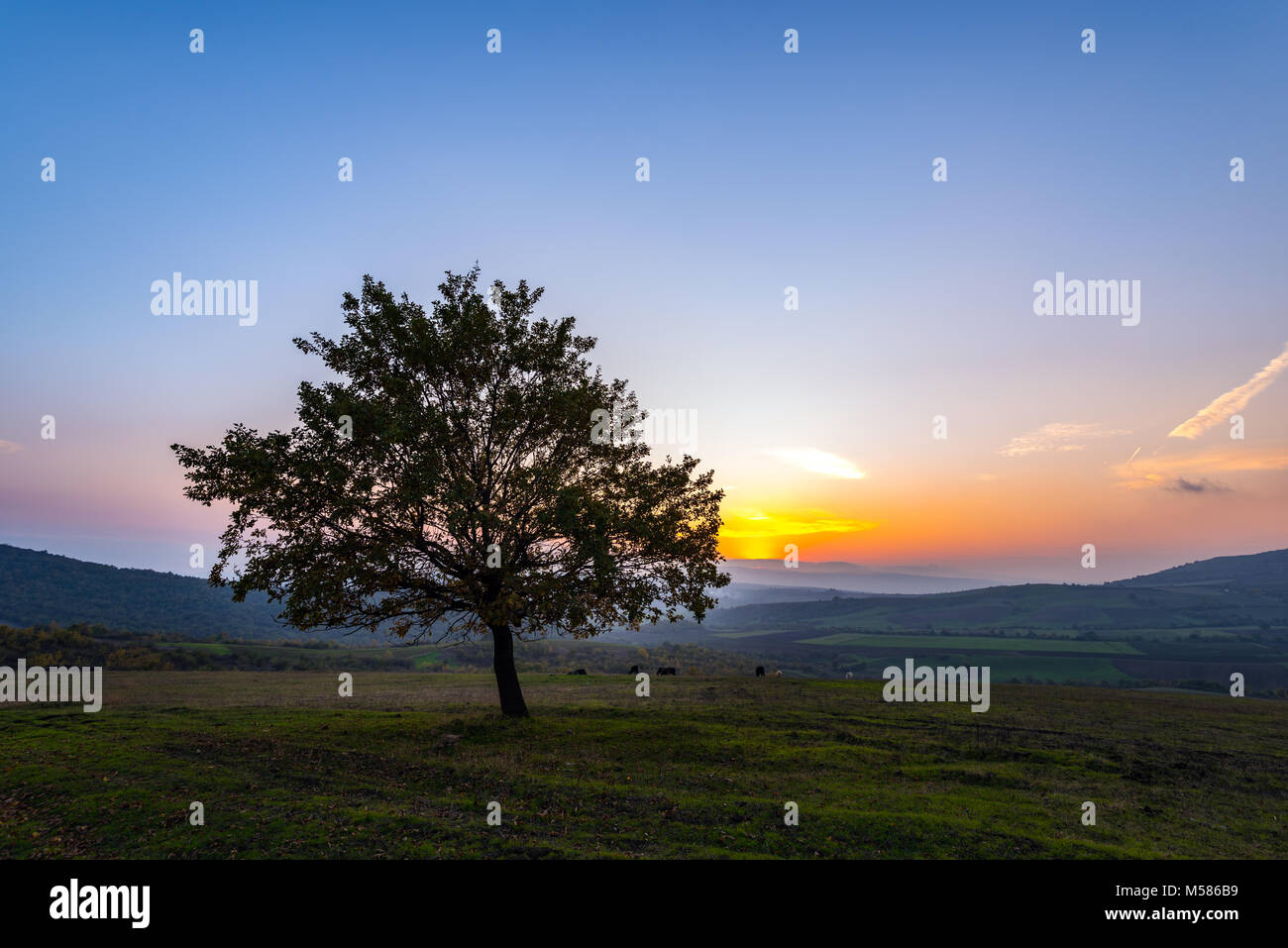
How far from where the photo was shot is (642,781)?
61.6 feet

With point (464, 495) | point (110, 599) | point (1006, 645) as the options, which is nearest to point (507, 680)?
point (464, 495)

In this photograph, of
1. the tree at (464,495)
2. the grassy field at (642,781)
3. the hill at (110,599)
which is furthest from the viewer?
the hill at (110,599)

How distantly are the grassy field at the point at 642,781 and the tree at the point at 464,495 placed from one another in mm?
5283

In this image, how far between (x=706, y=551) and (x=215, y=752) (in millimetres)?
20760

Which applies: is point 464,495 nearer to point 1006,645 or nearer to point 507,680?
point 507,680

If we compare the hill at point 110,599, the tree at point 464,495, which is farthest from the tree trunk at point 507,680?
the hill at point 110,599

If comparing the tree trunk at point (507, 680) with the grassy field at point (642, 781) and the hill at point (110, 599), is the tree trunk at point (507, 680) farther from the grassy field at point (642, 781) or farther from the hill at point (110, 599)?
the hill at point (110, 599)

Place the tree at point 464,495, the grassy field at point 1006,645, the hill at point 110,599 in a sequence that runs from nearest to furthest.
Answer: the tree at point 464,495 → the hill at point 110,599 → the grassy field at point 1006,645

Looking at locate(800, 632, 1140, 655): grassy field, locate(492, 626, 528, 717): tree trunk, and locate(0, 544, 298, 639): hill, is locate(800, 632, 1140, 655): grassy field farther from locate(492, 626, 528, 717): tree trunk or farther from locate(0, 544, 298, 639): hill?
locate(0, 544, 298, 639): hill

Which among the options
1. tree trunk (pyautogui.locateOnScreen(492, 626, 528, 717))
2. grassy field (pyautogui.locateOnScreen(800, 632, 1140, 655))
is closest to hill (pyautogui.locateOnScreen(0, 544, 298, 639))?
tree trunk (pyautogui.locateOnScreen(492, 626, 528, 717))

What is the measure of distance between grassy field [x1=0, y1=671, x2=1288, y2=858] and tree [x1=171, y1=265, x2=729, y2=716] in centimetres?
528

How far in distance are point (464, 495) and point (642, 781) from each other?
12.2 meters

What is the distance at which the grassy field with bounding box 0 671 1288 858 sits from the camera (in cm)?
1359

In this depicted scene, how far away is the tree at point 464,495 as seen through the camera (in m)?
23.0
